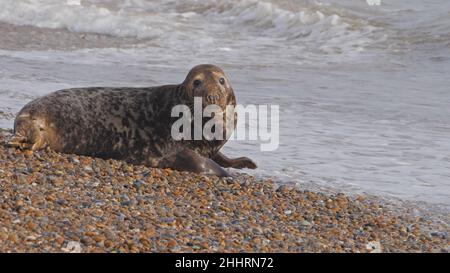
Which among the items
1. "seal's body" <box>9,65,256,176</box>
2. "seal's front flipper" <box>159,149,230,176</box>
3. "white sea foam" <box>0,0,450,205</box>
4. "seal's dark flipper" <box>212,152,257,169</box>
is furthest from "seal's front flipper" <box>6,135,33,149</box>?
"seal's dark flipper" <box>212,152,257,169</box>

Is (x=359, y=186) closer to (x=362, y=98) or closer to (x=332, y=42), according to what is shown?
(x=362, y=98)

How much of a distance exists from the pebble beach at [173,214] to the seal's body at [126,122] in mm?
284

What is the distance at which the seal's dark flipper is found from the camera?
7832 millimetres

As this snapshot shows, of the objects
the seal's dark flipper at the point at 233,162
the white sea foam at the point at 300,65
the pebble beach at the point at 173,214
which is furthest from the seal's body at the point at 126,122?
the white sea foam at the point at 300,65

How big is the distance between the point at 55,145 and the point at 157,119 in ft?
2.79

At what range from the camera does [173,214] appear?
5.99 meters

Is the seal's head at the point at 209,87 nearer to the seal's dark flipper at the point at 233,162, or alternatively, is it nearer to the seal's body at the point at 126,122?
the seal's body at the point at 126,122

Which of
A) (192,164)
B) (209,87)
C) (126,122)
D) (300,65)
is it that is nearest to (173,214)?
(192,164)

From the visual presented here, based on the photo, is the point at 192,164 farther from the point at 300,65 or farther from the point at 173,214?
the point at 300,65

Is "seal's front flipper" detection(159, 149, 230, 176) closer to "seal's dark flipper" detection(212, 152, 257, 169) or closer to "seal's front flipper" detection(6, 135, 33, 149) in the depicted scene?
"seal's dark flipper" detection(212, 152, 257, 169)

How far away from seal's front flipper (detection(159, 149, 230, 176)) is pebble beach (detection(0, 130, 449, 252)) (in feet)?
0.29

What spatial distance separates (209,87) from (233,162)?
0.67 m
